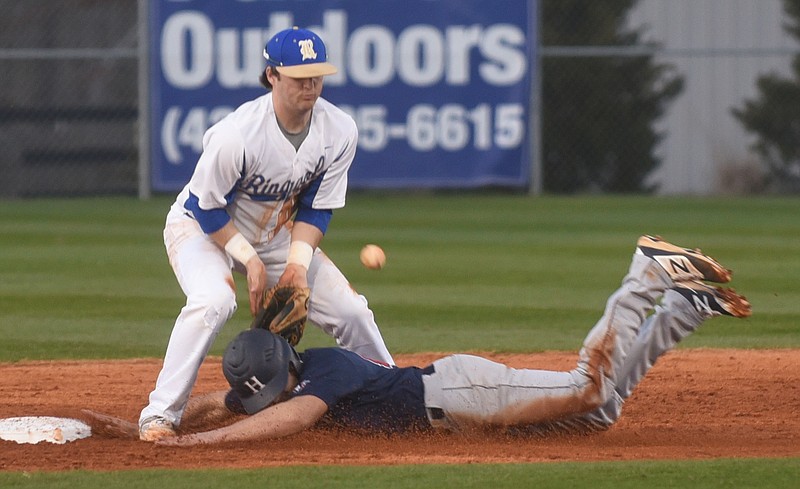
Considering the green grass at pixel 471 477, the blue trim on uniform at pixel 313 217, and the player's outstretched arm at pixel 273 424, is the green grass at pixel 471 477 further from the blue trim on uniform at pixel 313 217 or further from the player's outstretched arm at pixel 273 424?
the blue trim on uniform at pixel 313 217

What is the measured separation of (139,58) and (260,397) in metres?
11.8

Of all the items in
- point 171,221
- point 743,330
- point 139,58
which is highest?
point 139,58

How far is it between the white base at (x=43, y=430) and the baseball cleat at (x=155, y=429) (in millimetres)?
286

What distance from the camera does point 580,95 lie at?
18109mm

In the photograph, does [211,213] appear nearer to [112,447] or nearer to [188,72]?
[112,447]

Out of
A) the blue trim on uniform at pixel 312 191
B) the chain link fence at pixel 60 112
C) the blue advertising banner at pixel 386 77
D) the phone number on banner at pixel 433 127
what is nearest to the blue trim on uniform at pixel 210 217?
the blue trim on uniform at pixel 312 191

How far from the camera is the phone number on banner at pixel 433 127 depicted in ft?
54.2

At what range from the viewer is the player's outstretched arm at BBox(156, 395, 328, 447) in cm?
509

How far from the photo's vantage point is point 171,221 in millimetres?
5859

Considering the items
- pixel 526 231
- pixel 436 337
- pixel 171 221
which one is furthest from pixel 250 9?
pixel 171 221

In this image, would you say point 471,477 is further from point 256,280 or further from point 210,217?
point 210,217

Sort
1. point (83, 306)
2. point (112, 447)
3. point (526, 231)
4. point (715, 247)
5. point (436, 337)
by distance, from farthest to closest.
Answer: point (526, 231), point (715, 247), point (83, 306), point (436, 337), point (112, 447)

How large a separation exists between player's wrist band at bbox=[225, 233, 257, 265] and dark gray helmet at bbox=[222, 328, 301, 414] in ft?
1.30

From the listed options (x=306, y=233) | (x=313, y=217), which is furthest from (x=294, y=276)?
(x=313, y=217)
